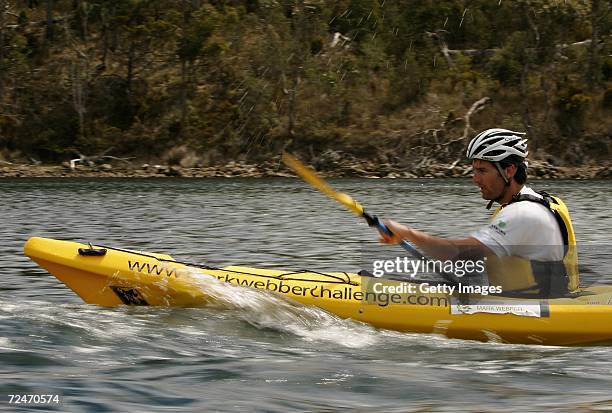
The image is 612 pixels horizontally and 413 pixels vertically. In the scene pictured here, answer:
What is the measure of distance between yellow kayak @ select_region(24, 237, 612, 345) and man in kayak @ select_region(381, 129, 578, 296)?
219 mm

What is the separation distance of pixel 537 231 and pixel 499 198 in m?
0.42

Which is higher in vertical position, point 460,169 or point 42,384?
point 42,384

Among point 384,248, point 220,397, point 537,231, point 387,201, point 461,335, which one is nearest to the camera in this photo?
point 220,397

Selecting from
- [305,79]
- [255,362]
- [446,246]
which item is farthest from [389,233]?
[305,79]

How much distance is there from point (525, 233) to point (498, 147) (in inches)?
27.1

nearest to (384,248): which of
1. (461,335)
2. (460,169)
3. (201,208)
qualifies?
(461,335)

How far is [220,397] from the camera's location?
629 centimetres

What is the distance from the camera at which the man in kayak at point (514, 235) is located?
7.68 m

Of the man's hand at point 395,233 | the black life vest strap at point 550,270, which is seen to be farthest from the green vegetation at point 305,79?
the black life vest strap at point 550,270

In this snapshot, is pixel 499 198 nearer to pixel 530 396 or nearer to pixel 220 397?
pixel 530 396

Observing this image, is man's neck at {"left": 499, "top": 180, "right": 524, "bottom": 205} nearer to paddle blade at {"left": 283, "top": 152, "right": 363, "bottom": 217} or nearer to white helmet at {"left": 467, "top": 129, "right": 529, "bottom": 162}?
white helmet at {"left": 467, "top": 129, "right": 529, "bottom": 162}

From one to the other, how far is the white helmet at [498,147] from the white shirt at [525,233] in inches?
12.8

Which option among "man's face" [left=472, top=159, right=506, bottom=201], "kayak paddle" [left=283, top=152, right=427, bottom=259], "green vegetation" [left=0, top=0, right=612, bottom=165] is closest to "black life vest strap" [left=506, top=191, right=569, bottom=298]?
"man's face" [left=472, top=159, right=506, bottom=201]

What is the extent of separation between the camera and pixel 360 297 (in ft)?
29.0
